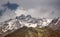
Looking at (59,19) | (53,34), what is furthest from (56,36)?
(59,19)

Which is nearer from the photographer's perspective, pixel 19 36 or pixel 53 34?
pixel 19 36

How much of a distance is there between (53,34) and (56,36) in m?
1.83

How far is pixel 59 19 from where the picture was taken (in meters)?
185

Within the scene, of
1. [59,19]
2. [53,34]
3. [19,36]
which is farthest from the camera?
[59,19]

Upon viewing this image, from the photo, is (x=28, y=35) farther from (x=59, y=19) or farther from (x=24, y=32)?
(x=59, y=19)

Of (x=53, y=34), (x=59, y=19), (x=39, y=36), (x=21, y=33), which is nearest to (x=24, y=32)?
(x=21, y=33)

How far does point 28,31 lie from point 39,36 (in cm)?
583

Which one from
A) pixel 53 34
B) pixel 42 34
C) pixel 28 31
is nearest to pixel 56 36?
pixel 53 34

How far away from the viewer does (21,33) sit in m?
77.2

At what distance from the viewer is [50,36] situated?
76562 mm

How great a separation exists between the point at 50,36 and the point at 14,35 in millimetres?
16118

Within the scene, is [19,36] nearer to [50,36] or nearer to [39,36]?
[39,36]

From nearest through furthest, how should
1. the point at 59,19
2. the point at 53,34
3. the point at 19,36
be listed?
1. the point at 19,36
2. the point at 53,34
3. the point at 59,19

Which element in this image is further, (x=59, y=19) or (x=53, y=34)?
(x=59, y=19)
